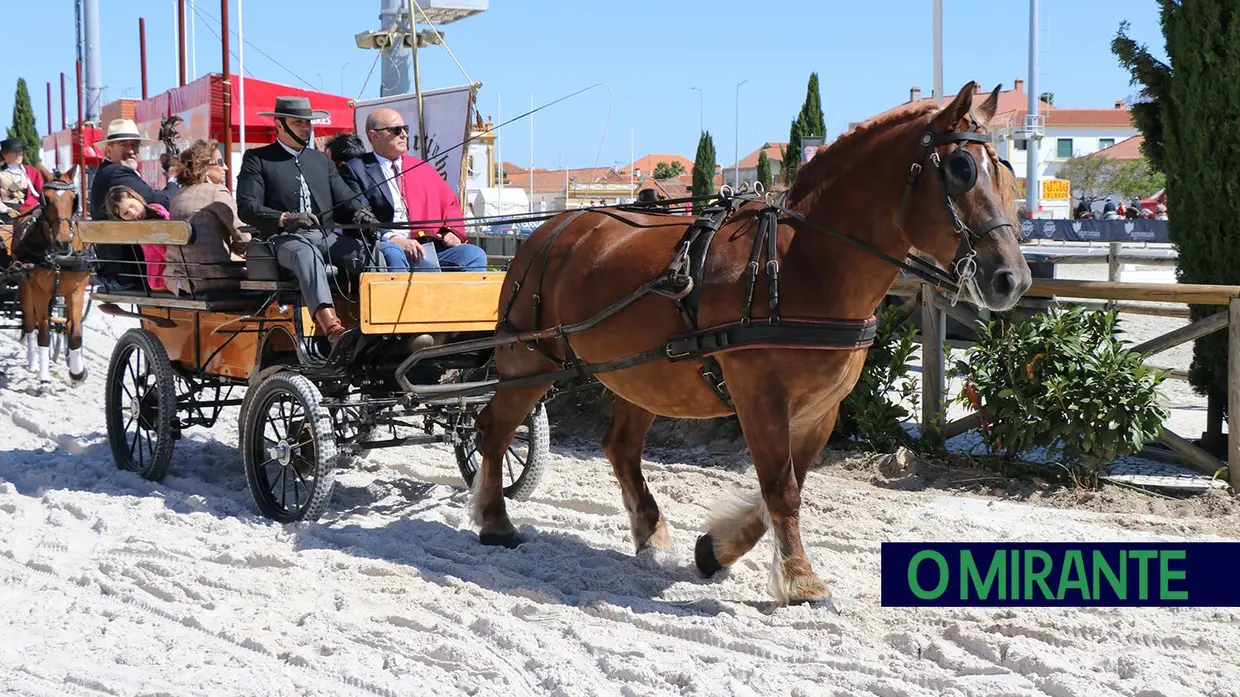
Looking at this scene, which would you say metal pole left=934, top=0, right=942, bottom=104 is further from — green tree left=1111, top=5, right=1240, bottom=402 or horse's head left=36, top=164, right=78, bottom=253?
horse's head left=36, top=164, right=78, bottom=253

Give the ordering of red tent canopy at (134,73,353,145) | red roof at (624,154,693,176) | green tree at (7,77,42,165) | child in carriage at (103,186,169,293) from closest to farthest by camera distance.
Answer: child in carriage at (103,186,169,293), red tent canopy at (134,73,353,145), green tree at (7,77,42,165), red roof at (624,154,693,176)

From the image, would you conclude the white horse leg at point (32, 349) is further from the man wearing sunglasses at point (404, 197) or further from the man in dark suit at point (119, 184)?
the man wearing sunglasses at point (404, 197)

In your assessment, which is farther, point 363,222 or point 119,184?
point 119,184

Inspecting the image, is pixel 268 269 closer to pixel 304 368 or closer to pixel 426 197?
pixel 304 368

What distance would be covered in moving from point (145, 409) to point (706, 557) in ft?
13.6

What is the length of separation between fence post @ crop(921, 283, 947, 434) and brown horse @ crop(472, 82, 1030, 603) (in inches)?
97.9

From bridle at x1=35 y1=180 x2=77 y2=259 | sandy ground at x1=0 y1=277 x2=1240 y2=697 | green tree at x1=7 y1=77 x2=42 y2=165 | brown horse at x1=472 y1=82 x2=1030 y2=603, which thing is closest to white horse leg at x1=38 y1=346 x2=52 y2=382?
bridle at x1=35 y1=180 x2=77 y2=259

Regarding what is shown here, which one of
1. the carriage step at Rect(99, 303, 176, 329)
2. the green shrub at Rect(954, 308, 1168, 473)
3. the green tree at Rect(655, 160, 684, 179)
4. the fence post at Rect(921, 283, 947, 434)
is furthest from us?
the green tree at Rect(655, 160, 684, 179)

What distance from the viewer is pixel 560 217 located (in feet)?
19.9

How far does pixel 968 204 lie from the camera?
167 inches

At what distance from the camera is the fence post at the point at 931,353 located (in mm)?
7438

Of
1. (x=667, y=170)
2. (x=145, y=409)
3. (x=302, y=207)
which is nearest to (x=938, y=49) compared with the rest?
(x=302, y=207)

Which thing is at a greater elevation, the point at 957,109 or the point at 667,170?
the point at 667,170

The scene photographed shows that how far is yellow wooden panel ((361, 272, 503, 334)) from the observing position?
238 inches
